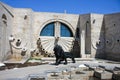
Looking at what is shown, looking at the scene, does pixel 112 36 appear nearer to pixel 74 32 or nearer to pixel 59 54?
pixel 74 32

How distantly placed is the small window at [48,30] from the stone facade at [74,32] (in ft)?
1.37

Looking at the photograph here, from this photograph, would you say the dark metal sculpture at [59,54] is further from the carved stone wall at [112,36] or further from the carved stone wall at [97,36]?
the carved stone wall at [112,36]

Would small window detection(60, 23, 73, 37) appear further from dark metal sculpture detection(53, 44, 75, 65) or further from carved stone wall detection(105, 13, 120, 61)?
dark metal sculpture detection(53, 44, 75, 65)

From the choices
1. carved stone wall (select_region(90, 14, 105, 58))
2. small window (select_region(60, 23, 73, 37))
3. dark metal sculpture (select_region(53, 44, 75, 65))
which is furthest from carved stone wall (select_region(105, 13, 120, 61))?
dark metal sculpture (select_region(53, 44, 75, 65))

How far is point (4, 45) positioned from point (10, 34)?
169 cm

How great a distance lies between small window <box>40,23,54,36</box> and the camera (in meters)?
15.7

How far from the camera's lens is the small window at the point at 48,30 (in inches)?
618

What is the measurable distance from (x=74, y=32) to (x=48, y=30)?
2250 mm

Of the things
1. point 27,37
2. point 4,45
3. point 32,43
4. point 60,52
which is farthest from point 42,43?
point 60,52

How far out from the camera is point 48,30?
1577cm

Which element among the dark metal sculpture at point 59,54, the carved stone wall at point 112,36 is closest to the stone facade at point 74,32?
the carved stone wall at point 112,36

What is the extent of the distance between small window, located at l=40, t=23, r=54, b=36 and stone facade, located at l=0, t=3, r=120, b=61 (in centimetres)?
42

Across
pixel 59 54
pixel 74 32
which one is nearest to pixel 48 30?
pixel 74 32

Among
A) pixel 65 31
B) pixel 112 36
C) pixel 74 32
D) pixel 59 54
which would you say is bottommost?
pixel 59 54
